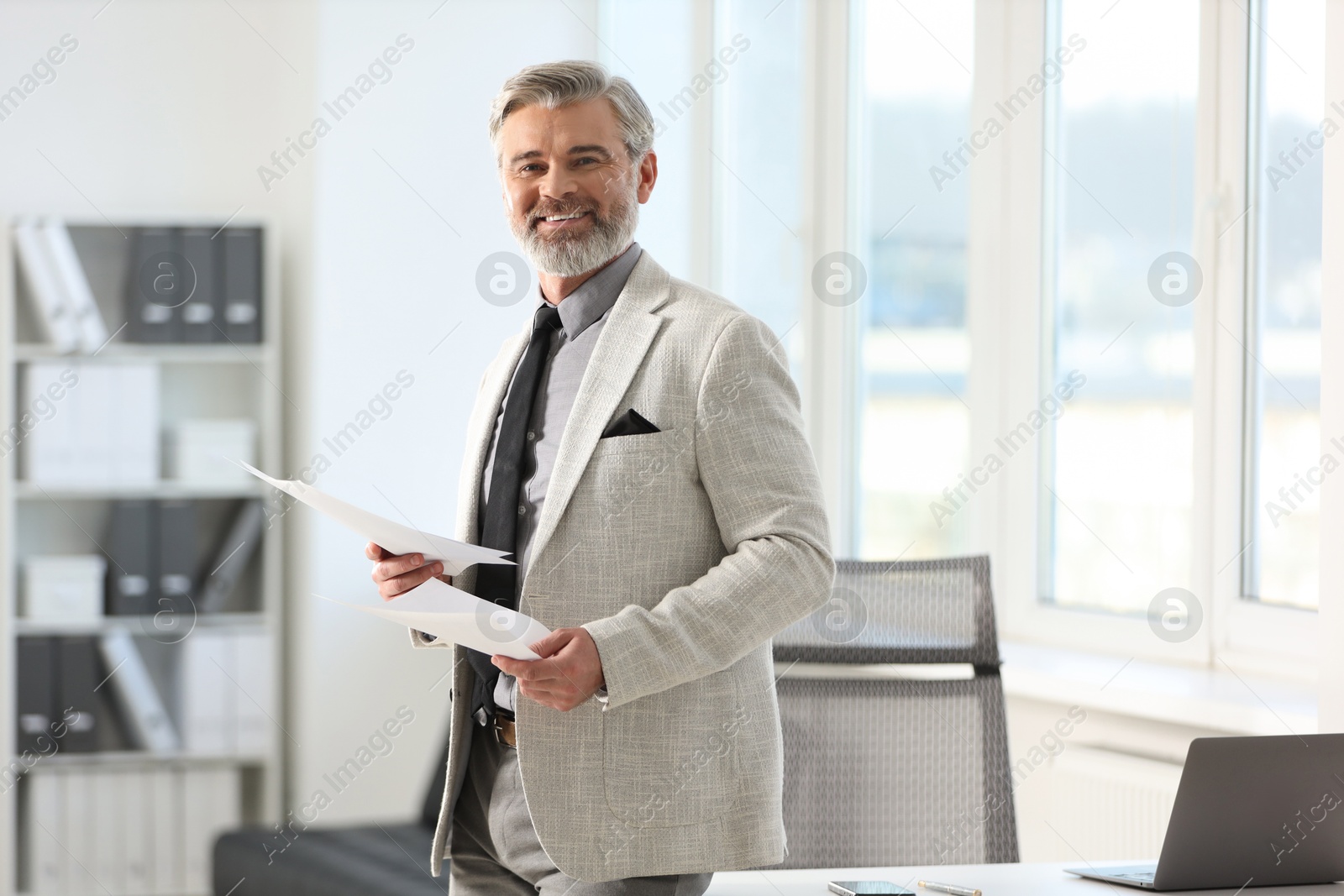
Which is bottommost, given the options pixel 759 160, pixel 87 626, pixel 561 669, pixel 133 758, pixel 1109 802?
pixel 133 758

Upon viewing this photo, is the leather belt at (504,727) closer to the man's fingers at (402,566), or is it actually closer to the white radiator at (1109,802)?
the man's fingers at (402,566)

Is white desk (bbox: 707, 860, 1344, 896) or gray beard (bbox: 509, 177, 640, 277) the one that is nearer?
white desk (bbox: 707, 860, 1344, 896)

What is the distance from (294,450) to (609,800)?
A: 287 cm

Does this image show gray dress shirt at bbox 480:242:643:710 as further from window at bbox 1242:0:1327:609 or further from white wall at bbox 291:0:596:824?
white wall at bbox 291:0:596:824

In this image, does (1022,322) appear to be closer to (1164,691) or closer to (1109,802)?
(1164,691)

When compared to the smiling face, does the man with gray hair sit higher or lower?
lower

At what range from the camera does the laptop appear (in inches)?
50.1

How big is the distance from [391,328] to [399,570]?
254cm

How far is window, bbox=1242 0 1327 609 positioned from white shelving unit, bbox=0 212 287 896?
Result: 2.64 m

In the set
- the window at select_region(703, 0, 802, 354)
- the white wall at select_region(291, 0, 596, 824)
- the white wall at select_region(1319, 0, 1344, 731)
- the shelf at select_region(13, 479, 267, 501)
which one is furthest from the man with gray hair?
the shelf at select_region(13, 479, 267, 501)

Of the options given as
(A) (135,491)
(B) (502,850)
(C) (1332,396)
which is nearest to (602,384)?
(B) (502,850)

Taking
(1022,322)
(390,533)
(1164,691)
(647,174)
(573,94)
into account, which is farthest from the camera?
(1022,322)

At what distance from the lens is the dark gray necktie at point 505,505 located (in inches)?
57.5

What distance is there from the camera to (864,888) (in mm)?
1374
